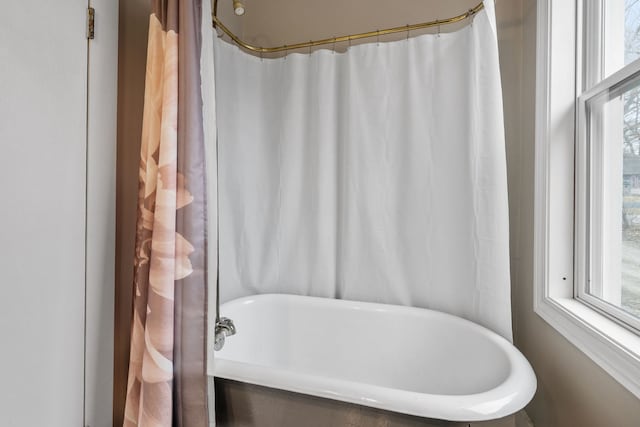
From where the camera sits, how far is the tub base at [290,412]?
0.82m

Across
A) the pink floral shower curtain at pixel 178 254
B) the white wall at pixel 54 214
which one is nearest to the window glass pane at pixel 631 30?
the pink floral shower curtain at pixel 178 254

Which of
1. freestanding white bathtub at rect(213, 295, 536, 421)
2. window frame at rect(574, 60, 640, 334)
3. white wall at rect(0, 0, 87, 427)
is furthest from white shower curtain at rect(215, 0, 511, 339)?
white wall at rect(0, 0, 87, 427)

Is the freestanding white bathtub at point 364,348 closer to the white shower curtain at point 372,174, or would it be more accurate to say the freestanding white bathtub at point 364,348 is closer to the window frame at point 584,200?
the white shower curtain at point 372,174

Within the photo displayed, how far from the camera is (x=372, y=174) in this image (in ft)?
5.22

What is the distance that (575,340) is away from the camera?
103 centimetres

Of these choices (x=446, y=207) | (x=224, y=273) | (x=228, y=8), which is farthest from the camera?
(x=228, y=8)

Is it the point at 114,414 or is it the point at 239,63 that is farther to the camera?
the point at 239,63

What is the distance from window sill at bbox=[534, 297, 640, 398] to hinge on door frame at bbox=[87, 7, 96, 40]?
5.65 feet

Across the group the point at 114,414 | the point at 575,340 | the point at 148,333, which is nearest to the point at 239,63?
the point at 148,333

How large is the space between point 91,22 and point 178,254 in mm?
760

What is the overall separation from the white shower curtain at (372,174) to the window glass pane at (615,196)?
29 cm

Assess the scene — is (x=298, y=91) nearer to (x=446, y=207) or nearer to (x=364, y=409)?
(x=446, y=207)

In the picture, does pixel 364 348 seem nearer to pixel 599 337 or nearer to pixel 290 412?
pixel 290 412

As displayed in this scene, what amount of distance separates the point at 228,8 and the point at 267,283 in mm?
1621
